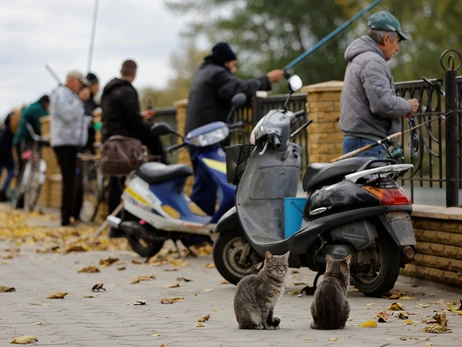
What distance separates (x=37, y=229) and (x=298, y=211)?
861cm

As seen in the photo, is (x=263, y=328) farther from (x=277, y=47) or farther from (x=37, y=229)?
(x=277, y=47)

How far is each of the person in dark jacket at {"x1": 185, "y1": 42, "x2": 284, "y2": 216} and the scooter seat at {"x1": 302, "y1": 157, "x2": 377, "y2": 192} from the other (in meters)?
3.38

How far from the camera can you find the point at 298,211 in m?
9.34

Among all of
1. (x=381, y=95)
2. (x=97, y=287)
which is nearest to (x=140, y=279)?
(x=97, y=287)

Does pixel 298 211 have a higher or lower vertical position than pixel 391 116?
lower

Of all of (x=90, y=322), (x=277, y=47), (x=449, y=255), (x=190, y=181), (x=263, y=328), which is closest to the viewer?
(x=263, y=328)

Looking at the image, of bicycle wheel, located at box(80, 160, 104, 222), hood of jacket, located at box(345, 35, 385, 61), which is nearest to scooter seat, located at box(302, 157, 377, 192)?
hood of jacket, located at box(345, 35, 385, 61)

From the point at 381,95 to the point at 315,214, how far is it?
3.88 ft

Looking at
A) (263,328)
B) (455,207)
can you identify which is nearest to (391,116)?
(455,207)

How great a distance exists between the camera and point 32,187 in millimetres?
22141

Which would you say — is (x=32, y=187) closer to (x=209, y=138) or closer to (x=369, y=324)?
(x=209, y=138)

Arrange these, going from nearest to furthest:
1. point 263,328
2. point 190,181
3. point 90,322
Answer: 1. point 263,328
2. point 90,322
3. point 190,181

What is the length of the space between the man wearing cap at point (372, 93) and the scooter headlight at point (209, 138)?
2.34 meters

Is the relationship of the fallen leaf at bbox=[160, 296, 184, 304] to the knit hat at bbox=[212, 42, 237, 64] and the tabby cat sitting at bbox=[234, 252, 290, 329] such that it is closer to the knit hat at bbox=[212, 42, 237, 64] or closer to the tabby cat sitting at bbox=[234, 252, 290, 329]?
the tabby cat sitting at bbox=[234, 252, 290, 329]
